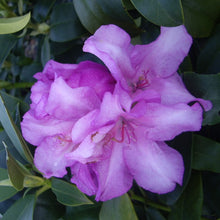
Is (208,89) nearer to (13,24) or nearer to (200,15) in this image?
(200,15)

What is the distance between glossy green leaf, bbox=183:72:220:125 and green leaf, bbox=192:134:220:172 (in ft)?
0.29

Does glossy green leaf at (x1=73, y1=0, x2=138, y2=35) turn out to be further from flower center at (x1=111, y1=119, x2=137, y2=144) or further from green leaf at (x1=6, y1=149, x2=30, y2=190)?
green leaf at (x1=6, y1=149, x2=30, y2=190)

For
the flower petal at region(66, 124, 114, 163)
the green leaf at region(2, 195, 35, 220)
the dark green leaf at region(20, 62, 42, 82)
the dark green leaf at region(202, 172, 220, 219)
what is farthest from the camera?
the dark green leaf at region(20, 62, 42, 82)

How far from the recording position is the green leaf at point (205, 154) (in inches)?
29.8

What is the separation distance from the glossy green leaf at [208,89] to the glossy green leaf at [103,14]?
0.60 feet

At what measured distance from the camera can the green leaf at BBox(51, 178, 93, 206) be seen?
0.74 metres

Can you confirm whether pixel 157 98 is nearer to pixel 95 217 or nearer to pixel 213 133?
pixel 213 133

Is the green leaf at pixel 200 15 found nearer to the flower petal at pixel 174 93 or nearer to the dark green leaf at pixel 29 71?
the flower petal at pixel 174 93

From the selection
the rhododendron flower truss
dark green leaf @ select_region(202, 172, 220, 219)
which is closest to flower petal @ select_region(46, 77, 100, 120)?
the rhododendron flower truss

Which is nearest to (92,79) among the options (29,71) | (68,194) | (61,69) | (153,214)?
(61,69)

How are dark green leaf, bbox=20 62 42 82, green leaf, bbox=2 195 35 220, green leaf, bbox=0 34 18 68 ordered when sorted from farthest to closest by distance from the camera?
dark green leaf, bbox=20 62 42 82 → green leaf, bbox=0 34 18 68 → green leaf, bbox=2 195 35 220

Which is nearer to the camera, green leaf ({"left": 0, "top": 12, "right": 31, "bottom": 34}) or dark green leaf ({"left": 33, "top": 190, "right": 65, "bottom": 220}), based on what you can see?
green leaf ({"left": 0, "top": 12, "right": 31, "bottom": 34})

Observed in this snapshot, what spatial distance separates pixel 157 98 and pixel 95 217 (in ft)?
1.56

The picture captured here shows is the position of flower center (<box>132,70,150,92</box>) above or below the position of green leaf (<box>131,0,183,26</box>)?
below
